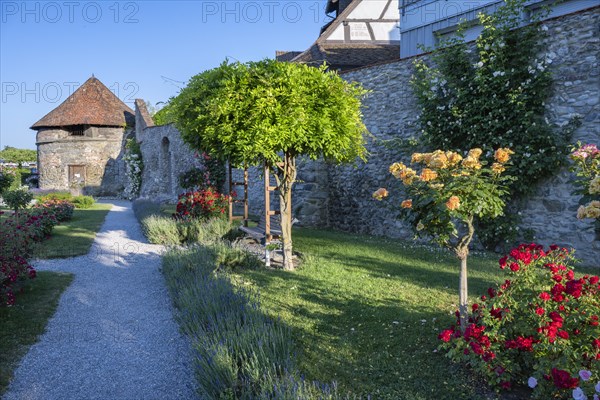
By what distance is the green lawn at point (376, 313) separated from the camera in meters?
3.01

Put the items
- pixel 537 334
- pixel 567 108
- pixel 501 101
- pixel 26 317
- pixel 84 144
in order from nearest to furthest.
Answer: pixel 537 334
pixel 26 317
pixel 567 108
pixel 501 101
pixel 84 144

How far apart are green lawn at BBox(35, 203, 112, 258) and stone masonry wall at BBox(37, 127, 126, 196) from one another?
47.4 feet

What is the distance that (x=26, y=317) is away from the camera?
4.66 meters

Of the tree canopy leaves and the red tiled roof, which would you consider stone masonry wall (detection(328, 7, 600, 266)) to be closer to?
the tree canopy leaves

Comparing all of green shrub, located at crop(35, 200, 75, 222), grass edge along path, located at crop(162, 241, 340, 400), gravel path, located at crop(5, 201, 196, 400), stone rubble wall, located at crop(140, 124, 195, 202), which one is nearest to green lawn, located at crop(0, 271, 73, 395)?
gravel path, located at crop(5, 201, 196, 400)

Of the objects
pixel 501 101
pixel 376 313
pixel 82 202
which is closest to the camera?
pixel 376 313

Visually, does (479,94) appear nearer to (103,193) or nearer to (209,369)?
(209,369)

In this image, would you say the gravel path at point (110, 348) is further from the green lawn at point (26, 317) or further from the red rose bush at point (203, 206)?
the red rose bush at point (203, 206)

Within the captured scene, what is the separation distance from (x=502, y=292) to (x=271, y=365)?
1.68 metres

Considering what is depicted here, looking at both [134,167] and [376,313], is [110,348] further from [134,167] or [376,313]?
[134,167]

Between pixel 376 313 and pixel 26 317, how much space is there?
375 centimetres

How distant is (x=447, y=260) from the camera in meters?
6.84

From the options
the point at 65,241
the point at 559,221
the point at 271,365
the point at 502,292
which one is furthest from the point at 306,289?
the point at 65,241

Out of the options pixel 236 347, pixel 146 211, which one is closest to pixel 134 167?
pixel 146 211
